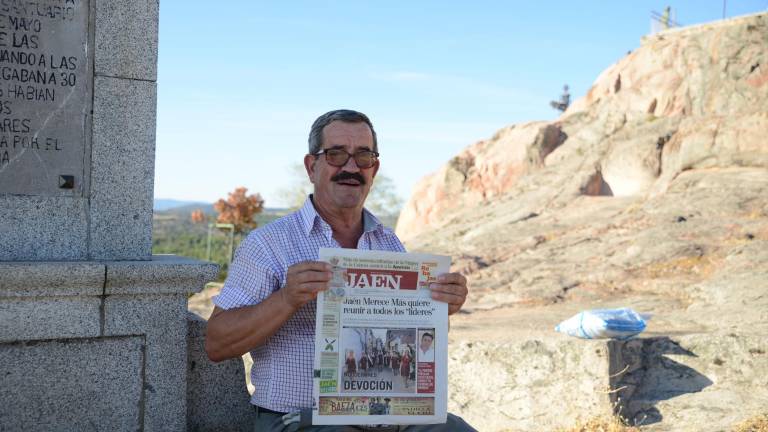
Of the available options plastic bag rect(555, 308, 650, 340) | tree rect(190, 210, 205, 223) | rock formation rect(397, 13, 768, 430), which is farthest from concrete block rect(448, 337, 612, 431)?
tree rect(190, 210, 205, 223)

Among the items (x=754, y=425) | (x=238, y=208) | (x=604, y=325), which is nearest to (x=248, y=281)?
(x=604, y=325)

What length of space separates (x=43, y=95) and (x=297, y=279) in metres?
1.42

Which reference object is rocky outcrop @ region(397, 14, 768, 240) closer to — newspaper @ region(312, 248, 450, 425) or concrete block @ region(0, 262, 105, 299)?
newspaper @ region(312, 248, 450, 425)

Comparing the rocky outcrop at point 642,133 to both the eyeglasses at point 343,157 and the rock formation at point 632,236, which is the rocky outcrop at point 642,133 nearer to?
the rock formation at point 632,236

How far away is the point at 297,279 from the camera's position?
2676mm

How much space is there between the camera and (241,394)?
12.0ft

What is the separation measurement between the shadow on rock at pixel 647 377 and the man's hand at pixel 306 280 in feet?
11.9

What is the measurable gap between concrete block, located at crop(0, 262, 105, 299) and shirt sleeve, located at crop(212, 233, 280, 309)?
571 millimetres

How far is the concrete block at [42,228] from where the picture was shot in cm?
311

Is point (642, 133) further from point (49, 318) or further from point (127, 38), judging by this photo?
point (49, 318)

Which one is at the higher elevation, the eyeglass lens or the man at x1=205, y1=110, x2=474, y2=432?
the eyeglass lens

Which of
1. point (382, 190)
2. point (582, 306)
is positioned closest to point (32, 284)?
point (582, 306)

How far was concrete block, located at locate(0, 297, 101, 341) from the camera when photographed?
2.97 m

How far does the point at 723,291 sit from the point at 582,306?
6.29 feet
